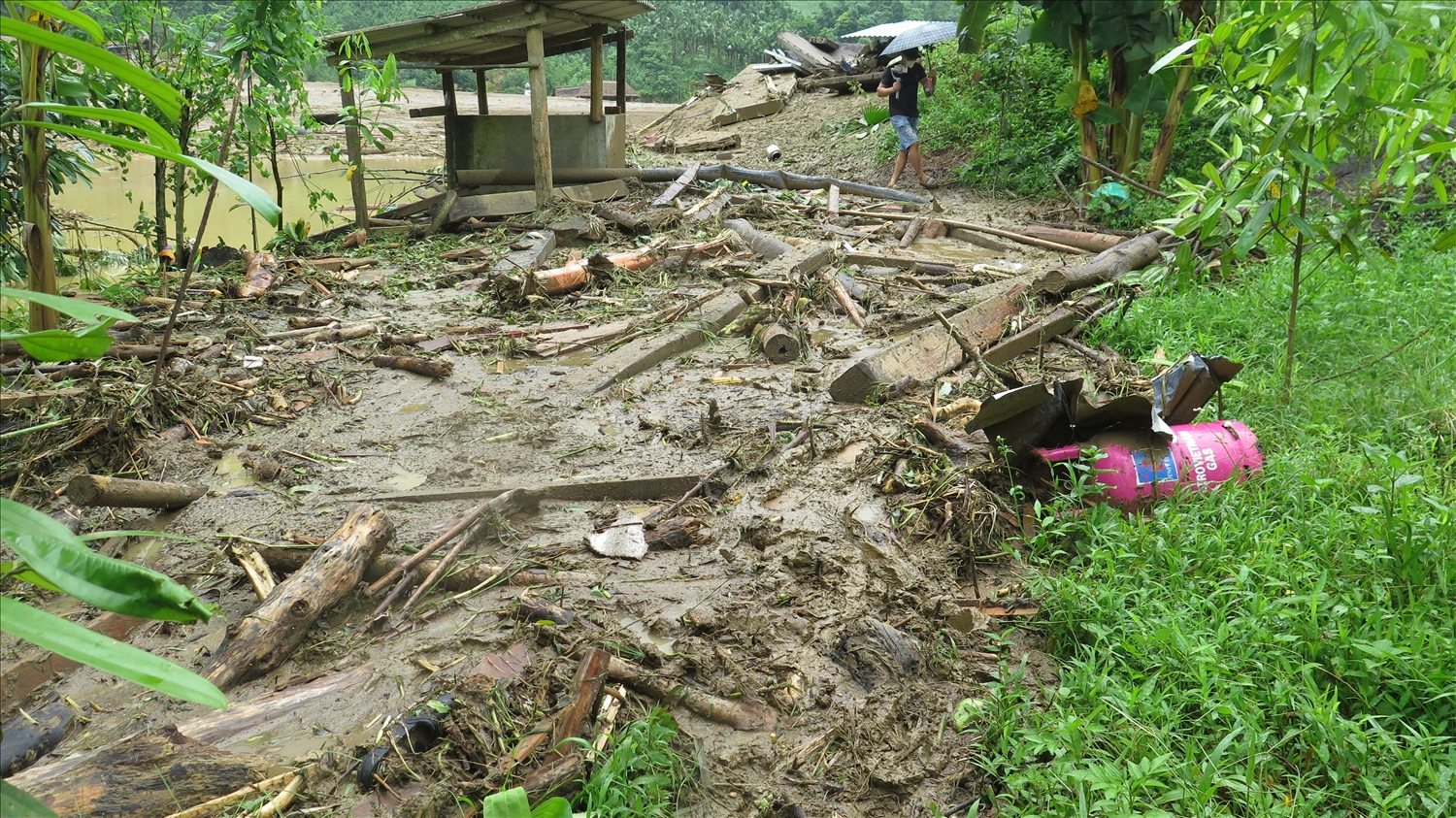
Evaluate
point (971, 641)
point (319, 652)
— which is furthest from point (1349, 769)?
point (319, 652)

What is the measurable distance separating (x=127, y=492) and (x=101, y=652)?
3437mm

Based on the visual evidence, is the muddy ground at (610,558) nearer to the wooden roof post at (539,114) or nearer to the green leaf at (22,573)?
the green leaf at (22,573)

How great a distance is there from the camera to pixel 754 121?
63.7ft

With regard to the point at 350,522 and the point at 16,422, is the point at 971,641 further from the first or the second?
the point at 16,422

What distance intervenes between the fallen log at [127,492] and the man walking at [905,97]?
32.0ft

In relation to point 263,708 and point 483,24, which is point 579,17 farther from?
point 263,708

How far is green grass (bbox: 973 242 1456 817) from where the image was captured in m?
2.37

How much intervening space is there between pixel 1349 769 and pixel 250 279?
787 centimetres

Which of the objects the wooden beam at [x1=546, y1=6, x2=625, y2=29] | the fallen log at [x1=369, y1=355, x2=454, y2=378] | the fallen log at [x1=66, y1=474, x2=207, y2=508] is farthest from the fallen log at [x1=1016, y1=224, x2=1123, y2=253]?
the fallen log at [x1=66, y1=474, x2=207, y2=508]

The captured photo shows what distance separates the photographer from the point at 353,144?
9711mm

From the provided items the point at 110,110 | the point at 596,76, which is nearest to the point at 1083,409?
the point at 110,110

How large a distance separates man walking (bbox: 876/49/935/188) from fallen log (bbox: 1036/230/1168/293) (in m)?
4.63

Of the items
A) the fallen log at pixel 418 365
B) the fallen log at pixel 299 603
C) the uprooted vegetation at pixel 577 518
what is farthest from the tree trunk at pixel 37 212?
the fallen log at pixel 299 603

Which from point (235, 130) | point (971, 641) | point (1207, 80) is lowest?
point (971, 641)
